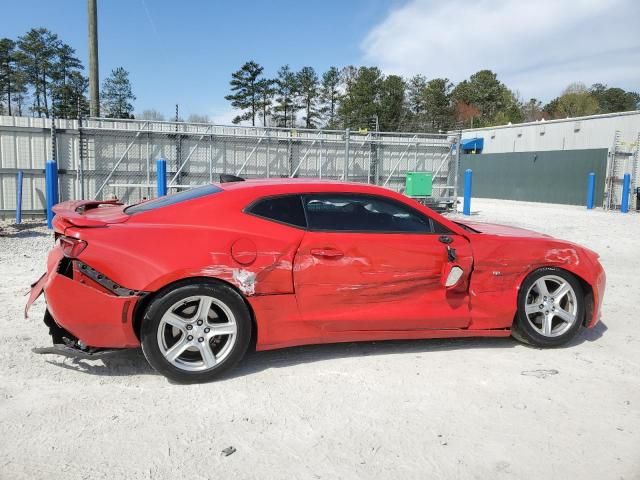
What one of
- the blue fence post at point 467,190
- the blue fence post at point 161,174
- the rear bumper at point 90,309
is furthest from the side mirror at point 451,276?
the blue fence post at point 467,190

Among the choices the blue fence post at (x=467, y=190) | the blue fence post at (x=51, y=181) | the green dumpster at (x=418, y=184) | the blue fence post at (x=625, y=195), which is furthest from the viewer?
the blue fence post at (x=625, y=195)

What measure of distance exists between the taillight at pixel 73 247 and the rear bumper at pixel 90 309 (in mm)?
108

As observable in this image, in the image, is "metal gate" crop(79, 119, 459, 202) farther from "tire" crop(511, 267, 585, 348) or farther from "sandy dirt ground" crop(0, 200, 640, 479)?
"tire" crop(511, 267, 585, 348)

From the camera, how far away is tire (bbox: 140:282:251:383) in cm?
346

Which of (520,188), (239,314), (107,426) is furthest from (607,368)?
(520,188)

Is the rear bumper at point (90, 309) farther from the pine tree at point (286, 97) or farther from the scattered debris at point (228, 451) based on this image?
the pine tree at point (286, 97)

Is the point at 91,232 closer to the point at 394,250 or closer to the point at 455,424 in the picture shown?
the point at 394,250

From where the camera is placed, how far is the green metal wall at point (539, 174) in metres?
24.4

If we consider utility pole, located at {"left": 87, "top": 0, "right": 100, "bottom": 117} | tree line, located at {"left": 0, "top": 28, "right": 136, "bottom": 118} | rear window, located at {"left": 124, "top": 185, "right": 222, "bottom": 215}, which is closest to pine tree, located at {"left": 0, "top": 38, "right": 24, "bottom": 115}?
tree line, located at {"left": 0, "top": 28, "right": 136, "bottom": 118}

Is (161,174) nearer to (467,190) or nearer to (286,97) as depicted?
(467,190)

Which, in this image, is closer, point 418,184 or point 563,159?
point 418,184

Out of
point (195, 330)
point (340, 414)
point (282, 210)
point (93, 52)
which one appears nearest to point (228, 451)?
point (340, 414)

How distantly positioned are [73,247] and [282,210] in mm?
1469

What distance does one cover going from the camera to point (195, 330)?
11.7 feet
